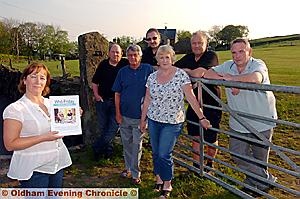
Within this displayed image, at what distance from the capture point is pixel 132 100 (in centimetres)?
491

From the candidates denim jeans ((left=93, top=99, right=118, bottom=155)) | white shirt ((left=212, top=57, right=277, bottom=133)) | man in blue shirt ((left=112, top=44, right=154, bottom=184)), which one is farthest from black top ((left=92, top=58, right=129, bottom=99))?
white shirt ((left=212, top=57, right=277, bottom=133))

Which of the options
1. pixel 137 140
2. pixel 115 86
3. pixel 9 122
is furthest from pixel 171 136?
pixel 9 122

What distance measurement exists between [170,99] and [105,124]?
173 cm

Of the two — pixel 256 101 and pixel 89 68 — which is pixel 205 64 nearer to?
pixel 256 101

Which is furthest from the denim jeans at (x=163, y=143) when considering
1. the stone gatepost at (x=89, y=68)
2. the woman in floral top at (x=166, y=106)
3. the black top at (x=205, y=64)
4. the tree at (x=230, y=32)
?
the tree at (x=230, y=32)

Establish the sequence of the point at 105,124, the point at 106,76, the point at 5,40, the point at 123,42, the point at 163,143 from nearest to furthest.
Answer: the point at 163,143
the point at 106,76
the point at 105,124
the point at 123,42
the point at 5,40

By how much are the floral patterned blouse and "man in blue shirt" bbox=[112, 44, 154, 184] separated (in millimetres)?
509

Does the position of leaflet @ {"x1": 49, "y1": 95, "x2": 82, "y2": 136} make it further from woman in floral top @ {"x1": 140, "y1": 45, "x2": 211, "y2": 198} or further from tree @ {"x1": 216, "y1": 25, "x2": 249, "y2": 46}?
tree @ {"x1": 216, "y1": 25, "x2": 249, "y2": 46}

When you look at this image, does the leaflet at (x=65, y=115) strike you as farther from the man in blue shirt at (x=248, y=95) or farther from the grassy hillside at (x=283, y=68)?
the grassy hillside at (x=283, y=68)

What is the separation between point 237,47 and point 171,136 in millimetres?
1186

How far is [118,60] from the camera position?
18.0ft

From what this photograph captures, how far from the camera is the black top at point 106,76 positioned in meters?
5.49

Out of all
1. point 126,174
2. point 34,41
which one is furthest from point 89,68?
point 34,41

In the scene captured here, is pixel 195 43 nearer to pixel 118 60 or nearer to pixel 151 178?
pixel 118 60
